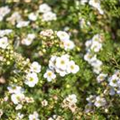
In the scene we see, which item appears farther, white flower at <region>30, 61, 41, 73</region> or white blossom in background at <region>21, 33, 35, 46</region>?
white blossom in background at <region>21, 33, 35, 46</region>

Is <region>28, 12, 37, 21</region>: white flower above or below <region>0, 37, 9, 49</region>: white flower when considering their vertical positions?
below

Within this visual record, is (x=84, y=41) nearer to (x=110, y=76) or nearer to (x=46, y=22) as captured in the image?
(x=46, y=22)

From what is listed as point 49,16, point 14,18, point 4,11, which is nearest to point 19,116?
point 49,16

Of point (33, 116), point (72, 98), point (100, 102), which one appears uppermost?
point (100, 102)

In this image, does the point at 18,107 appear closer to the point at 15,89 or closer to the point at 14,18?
the point at 15,89

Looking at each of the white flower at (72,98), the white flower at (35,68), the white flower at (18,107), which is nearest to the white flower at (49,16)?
the white flower at (35,68)

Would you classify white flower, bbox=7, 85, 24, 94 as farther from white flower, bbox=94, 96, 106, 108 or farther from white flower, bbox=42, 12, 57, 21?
white flower, bbox=42, 12, 57, 21

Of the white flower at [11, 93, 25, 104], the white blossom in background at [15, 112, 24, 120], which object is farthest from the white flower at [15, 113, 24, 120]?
the white flower at [11, 93, 25, 104]

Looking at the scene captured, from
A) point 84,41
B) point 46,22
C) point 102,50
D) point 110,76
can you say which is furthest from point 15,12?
point 110,76
